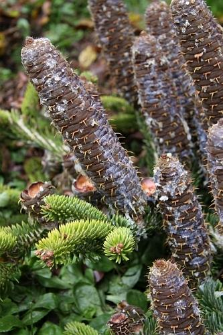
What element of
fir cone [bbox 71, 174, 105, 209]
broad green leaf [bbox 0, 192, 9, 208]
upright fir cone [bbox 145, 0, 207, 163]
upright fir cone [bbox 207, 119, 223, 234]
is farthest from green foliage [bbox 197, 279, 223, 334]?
broad green leaf [bbox 0, 192, 9, 208]

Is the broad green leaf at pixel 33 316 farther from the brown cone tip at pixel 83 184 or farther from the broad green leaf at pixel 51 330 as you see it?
the brown cone tip at pixel 83 184

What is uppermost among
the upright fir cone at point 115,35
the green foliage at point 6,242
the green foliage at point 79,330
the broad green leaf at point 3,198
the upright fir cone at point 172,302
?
the upright fir cone at point 115,35

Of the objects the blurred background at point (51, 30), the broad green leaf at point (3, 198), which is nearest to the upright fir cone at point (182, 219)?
the broad green leaf at point (3, 198)

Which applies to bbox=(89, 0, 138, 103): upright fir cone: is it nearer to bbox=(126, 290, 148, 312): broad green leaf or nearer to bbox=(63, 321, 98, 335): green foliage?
bbox=(126, 290, 148, 312): broad green leaf

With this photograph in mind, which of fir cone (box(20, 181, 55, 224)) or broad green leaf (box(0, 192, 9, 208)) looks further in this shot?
broad green leaf (box(0, 192, 9, 208))

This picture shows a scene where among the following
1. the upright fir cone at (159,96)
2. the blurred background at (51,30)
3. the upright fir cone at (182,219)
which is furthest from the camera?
the blurred background at (51,30)

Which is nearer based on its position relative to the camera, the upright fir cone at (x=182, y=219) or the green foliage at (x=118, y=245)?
the green foliage at (x=118, y=245)

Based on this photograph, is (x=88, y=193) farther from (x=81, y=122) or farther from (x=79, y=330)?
(x=79, y=330)

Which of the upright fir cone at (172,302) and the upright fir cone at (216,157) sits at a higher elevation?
the upright fir cone at (216,157)

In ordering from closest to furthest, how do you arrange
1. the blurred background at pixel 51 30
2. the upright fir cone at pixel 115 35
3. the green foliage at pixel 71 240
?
the green foliage at pixel 71 240 → the upright fir cone at pixel 115 35 → the blurred background at pixel 51 30
